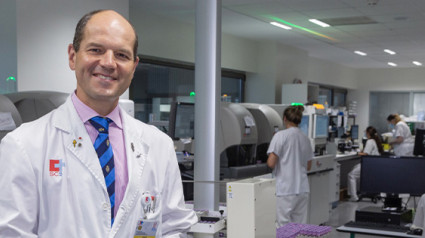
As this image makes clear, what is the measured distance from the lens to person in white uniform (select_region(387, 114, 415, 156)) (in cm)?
953

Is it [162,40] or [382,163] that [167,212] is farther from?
[162,40]

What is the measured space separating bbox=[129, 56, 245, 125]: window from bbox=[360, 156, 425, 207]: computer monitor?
10.6 ft

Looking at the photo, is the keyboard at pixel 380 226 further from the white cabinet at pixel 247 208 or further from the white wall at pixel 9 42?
the white wall at pixel 9 42

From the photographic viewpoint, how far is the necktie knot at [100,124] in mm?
1271

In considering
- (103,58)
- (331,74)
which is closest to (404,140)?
(331,74)

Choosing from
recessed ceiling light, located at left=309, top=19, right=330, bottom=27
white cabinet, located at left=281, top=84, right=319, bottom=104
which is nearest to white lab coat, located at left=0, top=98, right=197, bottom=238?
→ recessed ceiling light, located at left=309, top=19, right=330, bottom=27

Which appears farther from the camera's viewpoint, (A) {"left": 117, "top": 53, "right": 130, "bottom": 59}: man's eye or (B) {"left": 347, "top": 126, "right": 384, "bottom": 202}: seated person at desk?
(B) {"left": 347, "top": 126, "right": 384, "bottom": 202}: seated person at desk

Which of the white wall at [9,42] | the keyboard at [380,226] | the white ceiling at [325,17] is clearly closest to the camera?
the keyboard at [380,226]

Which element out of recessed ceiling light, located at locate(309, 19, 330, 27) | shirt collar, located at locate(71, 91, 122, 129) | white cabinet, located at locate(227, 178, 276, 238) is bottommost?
white cabinet, located at locate(227, 178, 276, 238)

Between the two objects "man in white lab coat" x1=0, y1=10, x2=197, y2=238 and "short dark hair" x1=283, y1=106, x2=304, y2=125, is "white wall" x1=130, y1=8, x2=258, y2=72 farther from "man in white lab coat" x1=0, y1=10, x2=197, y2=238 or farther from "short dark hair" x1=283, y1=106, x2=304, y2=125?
"man in white lab coat" x1=0, y1=10, x2=197, y2=238

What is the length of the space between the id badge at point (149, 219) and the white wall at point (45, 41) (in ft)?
12.1

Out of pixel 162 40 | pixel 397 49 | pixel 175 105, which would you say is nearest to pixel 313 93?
pixel 397 49

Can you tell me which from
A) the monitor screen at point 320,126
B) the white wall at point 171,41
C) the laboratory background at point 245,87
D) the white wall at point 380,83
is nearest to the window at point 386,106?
the white wall at point 380,83

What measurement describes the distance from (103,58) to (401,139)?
9163 mm
